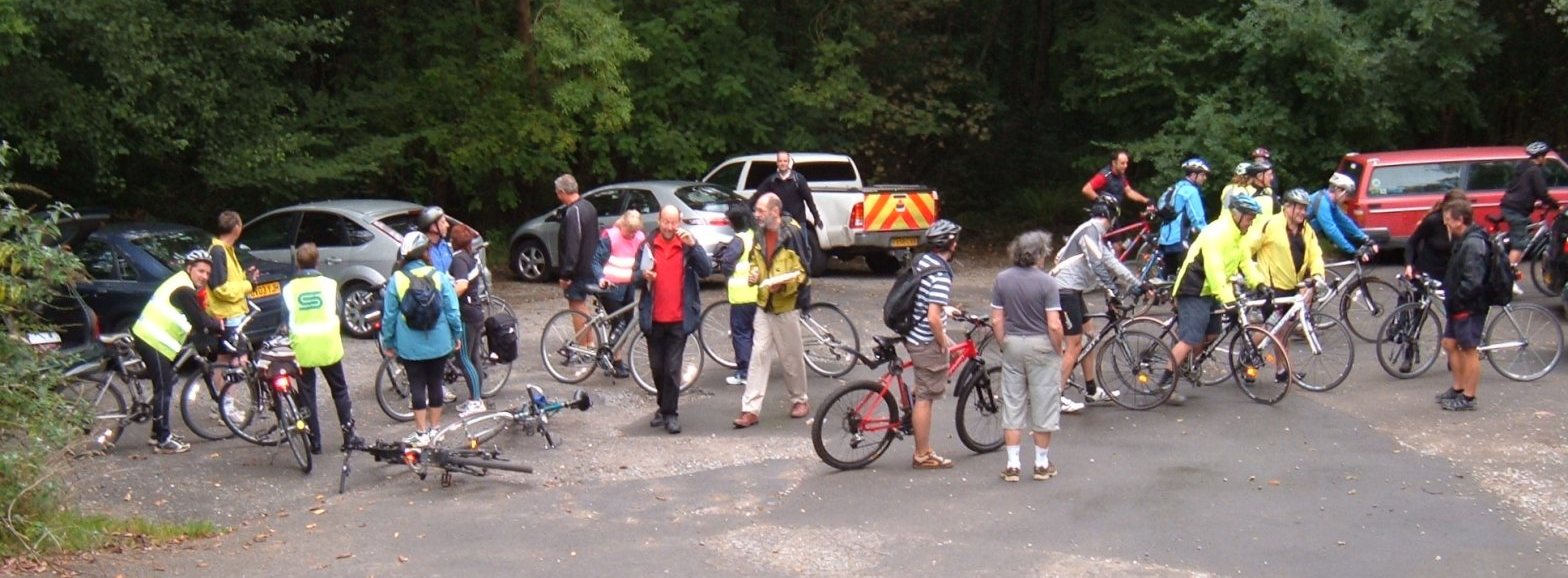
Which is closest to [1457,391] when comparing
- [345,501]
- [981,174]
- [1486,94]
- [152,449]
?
[345,501]

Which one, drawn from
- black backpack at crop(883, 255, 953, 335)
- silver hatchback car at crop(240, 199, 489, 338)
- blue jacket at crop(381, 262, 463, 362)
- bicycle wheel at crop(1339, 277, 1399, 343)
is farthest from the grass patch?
bicycle wheel at crop(1339, 277, 1399, 343)

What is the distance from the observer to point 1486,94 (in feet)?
78.3

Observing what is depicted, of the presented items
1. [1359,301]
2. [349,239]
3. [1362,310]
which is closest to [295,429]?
[349,239]

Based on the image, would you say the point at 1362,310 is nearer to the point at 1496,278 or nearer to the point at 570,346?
the point at 1496,278

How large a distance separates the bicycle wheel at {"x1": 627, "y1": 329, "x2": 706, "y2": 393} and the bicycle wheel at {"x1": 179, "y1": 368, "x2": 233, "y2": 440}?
318cm

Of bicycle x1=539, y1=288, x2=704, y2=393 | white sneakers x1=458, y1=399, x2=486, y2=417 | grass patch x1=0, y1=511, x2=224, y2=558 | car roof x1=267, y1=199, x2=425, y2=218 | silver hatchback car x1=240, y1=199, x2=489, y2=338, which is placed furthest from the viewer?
car roof x1=267, y1=199, x2=425, y2=218

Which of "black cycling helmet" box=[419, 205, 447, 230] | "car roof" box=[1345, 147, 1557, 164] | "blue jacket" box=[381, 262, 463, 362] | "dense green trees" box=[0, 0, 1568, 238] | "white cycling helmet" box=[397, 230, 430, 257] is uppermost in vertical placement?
"dense green trees" box=[0, 0, 1568, 238]

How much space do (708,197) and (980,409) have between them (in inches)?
362

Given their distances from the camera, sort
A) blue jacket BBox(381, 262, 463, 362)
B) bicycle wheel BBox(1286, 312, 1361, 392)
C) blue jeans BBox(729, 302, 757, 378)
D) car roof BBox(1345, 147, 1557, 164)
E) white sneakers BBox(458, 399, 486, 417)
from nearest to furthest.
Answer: blue jacket BBox(381, 262, 463, 362) < white sneakers BBox(458, 399, 486, 417) < bicycle wheel BBox(1286, 312, 1361, 392) < blue jeans BBox(729, 302, 757, 378) < car roof BBox(1345, 147, 1557, 164)

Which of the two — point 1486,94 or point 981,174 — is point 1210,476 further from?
point 981,174

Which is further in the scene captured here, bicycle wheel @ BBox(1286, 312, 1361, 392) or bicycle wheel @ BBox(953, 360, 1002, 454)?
bicycle wheel @ BBox(1286, 312, 1361, 392)

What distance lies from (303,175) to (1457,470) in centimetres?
1425

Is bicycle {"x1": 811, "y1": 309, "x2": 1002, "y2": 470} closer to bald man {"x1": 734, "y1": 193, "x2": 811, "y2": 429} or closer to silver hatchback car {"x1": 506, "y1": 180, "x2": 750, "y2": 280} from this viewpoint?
bald man {"x1": 734, "y1": 193, "x2": 811, "y2": 429}

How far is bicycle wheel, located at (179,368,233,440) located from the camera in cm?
1054
